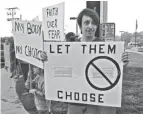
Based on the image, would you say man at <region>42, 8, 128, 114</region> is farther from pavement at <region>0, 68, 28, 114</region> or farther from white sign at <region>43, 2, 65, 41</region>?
pavement at <region>0, 68, 28, 114</region>

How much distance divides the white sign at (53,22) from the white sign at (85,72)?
2.73 feet

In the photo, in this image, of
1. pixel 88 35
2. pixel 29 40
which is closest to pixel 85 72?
pixel 88 35

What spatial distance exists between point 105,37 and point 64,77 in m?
0.98

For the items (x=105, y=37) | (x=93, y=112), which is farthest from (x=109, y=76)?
(x=105, y=37)

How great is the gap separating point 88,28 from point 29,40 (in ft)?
4.16

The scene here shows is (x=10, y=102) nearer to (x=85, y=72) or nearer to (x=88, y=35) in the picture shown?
(x=85, y=72)

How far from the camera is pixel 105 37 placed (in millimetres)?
3082

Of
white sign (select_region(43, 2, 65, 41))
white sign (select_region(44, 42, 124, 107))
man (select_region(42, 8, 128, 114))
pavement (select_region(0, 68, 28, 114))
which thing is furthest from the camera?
pavement (select_region(0, 68, 28, 114))

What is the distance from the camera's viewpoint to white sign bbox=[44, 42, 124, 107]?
2.25m

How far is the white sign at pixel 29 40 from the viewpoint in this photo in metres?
3.21

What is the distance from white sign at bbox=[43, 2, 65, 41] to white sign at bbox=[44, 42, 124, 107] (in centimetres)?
83

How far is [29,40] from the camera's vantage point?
3334mm

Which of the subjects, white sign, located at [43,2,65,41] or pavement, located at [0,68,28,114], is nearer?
white sign, located at [43,2,65,41]

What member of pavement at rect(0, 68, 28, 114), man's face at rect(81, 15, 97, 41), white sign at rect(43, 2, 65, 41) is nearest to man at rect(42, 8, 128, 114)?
man's face at rect(81, 15, 97, 41)
